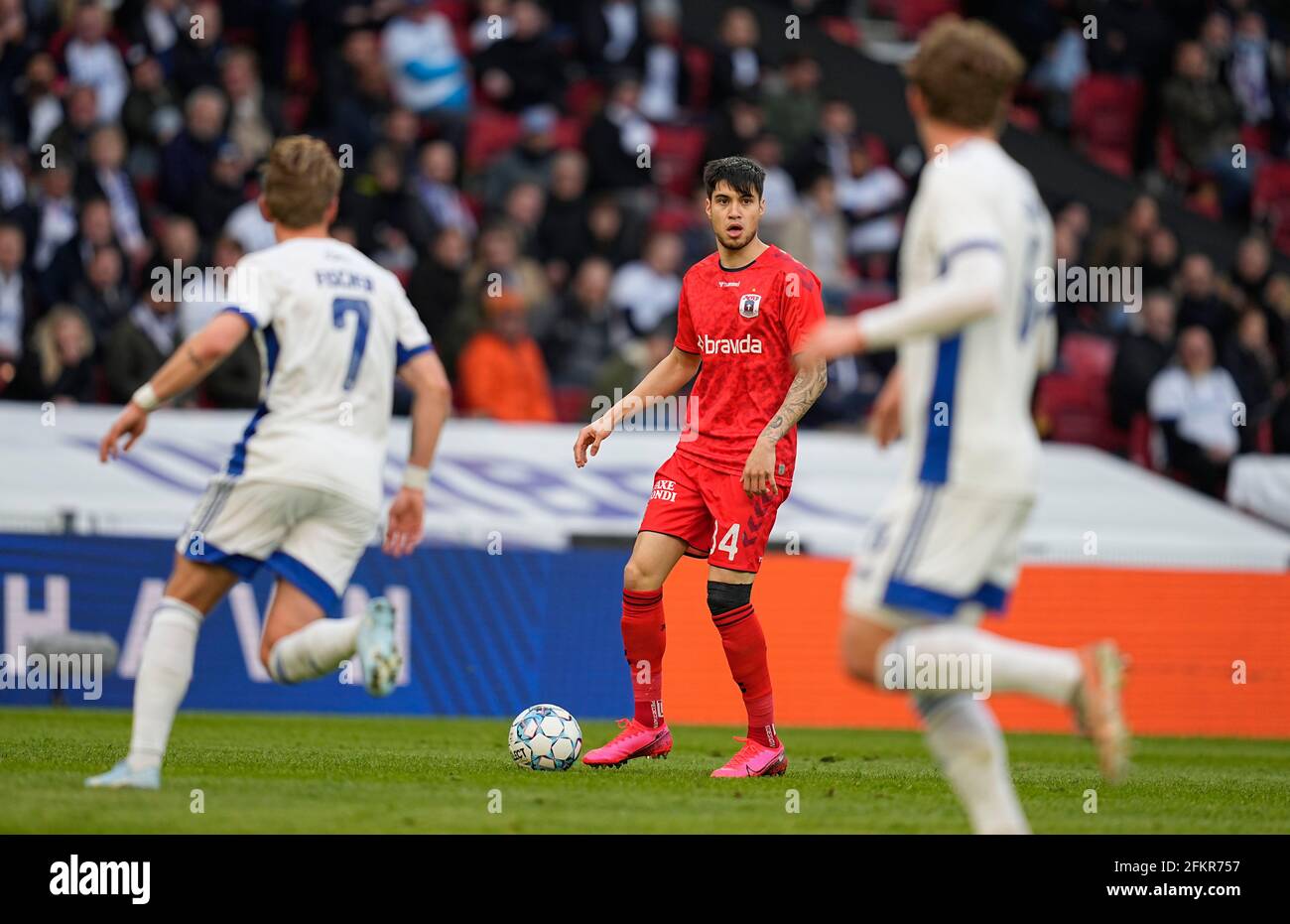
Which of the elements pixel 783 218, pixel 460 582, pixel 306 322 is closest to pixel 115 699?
pixel 460 582

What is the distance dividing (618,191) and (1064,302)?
4.77 meters

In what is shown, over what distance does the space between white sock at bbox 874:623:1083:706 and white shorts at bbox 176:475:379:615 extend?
233 centimetres

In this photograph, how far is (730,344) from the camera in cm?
857

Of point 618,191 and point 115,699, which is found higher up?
point 618,191

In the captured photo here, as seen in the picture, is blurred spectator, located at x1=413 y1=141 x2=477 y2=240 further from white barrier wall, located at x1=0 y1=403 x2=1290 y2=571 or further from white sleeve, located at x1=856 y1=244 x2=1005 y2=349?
white sleeve, located at x1=856 y1=244 x2=1005 y2=349

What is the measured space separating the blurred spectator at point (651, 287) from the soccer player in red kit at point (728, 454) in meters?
7.98

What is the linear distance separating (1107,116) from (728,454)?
15.3 m

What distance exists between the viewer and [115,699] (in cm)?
1277

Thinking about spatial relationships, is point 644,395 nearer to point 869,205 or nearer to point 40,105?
point 40,105

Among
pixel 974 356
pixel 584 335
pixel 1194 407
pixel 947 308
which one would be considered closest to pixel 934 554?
pixel 974 356

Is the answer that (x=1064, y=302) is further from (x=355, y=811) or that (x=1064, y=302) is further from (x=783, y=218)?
(x=355, y=811)

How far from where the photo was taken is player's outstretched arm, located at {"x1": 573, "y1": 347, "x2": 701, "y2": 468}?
27.3 ft

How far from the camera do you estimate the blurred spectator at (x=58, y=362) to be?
46.5 feet

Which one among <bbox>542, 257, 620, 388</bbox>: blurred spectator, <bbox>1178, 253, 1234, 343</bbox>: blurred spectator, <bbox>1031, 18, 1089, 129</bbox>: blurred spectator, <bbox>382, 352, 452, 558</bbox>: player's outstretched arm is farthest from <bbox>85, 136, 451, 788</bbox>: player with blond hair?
<bbox>1031, 18, 1089, 129</bbox>: blurred spectator
